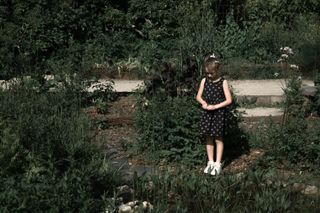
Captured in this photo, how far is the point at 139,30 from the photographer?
13906 mm

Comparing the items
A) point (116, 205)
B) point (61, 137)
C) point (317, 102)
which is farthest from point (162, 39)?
point (116, 205)

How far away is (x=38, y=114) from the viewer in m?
6.82

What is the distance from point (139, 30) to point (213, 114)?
7912 millimetres

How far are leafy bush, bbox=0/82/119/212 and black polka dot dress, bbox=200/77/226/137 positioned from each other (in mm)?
1077

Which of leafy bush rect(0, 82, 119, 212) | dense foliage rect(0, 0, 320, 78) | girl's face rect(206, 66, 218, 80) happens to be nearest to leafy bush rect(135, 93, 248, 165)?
girl's face rect(206, 66, 218, 80)

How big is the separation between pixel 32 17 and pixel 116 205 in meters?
8.77

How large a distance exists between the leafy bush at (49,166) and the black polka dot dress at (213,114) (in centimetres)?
108

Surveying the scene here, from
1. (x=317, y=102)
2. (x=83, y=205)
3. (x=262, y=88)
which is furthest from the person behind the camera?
(x=262, y=88)

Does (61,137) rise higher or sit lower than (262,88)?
higher

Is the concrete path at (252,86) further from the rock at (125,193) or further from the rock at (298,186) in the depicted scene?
the rock at (125,193)

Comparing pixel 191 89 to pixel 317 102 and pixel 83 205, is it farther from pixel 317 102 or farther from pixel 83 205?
pixel 83 205

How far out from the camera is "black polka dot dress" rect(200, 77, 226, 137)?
244 inches

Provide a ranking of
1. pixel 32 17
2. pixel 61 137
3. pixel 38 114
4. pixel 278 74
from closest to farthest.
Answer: pixel 61 137, pixel 38 114, pixel 278 74, pixel 32 17

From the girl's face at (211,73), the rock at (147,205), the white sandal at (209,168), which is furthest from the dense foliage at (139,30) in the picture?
the rock at (147,205)
